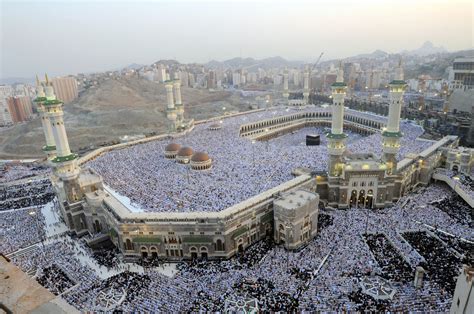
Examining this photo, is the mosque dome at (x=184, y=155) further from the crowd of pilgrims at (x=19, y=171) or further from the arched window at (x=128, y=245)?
the crowd of pilgrims at (x=19, y=171)

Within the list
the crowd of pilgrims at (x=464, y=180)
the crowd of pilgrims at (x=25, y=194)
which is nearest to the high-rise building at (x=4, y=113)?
the crowd of pilgrims at (x=25, y=194)

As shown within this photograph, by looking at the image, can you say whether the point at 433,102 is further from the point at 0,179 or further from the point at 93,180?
the point at 0,179

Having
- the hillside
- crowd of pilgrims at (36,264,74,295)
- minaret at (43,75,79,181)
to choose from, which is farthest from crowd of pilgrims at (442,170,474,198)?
the hillside

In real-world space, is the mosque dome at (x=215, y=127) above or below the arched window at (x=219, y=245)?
above

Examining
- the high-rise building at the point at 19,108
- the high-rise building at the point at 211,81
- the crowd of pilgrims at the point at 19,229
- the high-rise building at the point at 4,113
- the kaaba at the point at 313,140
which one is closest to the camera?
the crowd of pilgrims at the point at 19,229

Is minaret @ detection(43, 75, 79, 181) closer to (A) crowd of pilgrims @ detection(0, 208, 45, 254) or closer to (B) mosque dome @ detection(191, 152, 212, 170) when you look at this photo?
(A) crowd of pilgrims @ detection(0, 208, 45, 254)

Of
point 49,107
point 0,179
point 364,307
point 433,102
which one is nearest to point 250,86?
point 433,102
